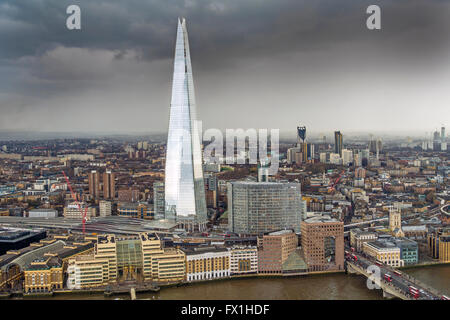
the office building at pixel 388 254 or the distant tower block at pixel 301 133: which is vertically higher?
the distant tower block at pixel 301 133

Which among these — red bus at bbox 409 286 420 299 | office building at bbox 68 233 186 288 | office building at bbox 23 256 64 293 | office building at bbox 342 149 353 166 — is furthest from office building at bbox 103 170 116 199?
red bus at bbox 409 286 420 299

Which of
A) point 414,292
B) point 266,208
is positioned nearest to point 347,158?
point 266,208

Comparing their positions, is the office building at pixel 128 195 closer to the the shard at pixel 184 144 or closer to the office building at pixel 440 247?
the the shard at pixel 184 144

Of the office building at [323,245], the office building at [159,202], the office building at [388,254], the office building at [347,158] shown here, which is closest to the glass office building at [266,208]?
the office building at [323,245]

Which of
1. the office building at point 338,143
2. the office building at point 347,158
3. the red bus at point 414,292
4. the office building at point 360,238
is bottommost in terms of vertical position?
the red bus at point 414,292

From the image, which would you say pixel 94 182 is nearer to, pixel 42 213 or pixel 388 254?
pixel 42 213

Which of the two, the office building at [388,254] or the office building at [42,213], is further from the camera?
the office building at [42,213]
